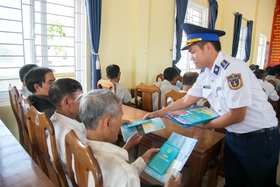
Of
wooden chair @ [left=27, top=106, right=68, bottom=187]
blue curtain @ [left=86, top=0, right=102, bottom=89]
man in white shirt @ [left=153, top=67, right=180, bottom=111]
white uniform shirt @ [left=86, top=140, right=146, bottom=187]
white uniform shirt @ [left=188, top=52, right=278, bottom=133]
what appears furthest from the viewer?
blue curtain @ [left=86, top=0, right=102, bottom=89]

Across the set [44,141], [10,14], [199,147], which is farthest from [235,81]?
[10,14]

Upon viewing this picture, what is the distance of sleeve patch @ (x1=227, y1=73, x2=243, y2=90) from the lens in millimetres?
1101

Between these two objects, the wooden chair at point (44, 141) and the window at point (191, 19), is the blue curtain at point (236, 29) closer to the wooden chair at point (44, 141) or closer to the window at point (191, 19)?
the window at point (191, 19)

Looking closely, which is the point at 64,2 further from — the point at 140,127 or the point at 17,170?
the point at 17,170

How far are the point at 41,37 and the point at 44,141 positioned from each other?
6.60 feet

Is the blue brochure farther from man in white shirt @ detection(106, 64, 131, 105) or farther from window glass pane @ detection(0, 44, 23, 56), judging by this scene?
window glass pane @ detection(0, 44, 23, 56)

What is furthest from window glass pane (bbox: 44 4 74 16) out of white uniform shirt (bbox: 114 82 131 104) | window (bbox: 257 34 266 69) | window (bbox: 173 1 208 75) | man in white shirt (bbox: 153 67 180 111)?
window (bbox: 257 34 266 69)

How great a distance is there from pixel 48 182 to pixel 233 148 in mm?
1092

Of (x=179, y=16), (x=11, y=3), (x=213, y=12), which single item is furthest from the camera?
(x=213, y=12)

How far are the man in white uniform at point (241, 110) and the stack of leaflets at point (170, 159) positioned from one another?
0.88ft

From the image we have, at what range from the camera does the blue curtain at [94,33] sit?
271 cm

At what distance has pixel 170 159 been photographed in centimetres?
103

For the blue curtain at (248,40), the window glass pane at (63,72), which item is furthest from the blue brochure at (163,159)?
the blue curtain at (248,40)

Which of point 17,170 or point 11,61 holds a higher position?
point 11,61
